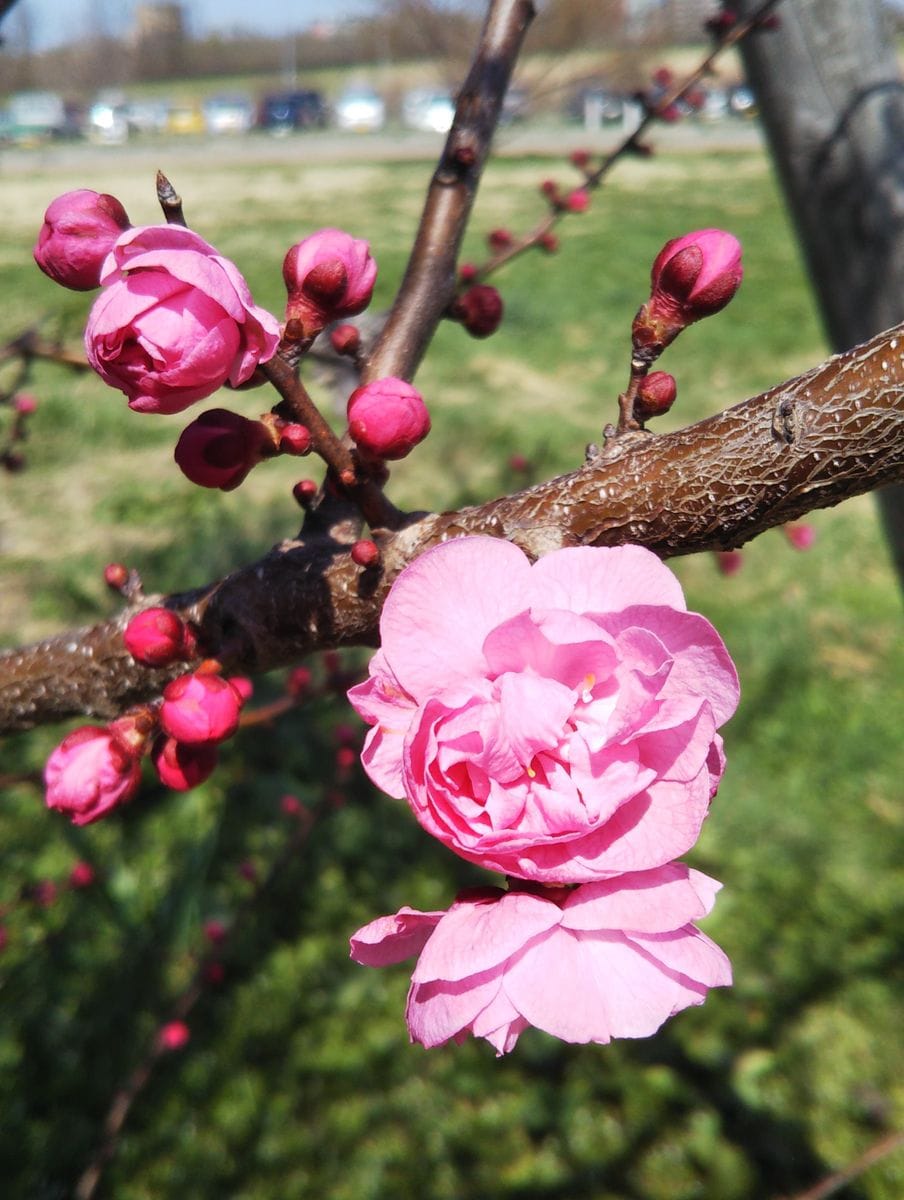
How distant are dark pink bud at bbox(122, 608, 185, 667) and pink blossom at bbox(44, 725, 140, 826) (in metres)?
0.08

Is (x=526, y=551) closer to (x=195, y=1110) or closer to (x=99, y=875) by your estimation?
(x=195, y=1110)

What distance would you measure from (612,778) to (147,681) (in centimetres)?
54

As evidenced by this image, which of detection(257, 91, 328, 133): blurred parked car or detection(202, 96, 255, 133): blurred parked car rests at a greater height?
detection(202, 96, 255, 133): blurred parked car

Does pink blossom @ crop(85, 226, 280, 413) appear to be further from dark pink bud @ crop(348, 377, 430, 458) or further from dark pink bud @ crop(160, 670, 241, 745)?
dark pink bud @ crop(160, 670, 241, 745)

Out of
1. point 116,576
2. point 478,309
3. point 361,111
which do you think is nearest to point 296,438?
point 116,576

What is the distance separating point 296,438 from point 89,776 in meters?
0.35

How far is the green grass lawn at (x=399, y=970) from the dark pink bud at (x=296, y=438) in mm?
1862

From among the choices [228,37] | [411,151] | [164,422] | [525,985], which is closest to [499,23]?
[525,985]

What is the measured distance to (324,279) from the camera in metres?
0.81

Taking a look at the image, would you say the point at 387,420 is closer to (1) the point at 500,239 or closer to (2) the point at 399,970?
(1) the point at 500,239

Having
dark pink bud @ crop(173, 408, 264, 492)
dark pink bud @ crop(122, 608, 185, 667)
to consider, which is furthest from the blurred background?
dark pink bud @ crop(173, 408, 264, 492)

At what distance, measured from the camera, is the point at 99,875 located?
3070 mm

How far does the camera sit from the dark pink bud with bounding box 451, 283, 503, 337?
1.27 meters

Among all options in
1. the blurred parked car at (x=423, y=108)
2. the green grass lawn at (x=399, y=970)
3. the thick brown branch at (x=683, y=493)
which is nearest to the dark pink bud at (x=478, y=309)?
the thick brown branch at (x=683, y=493)
